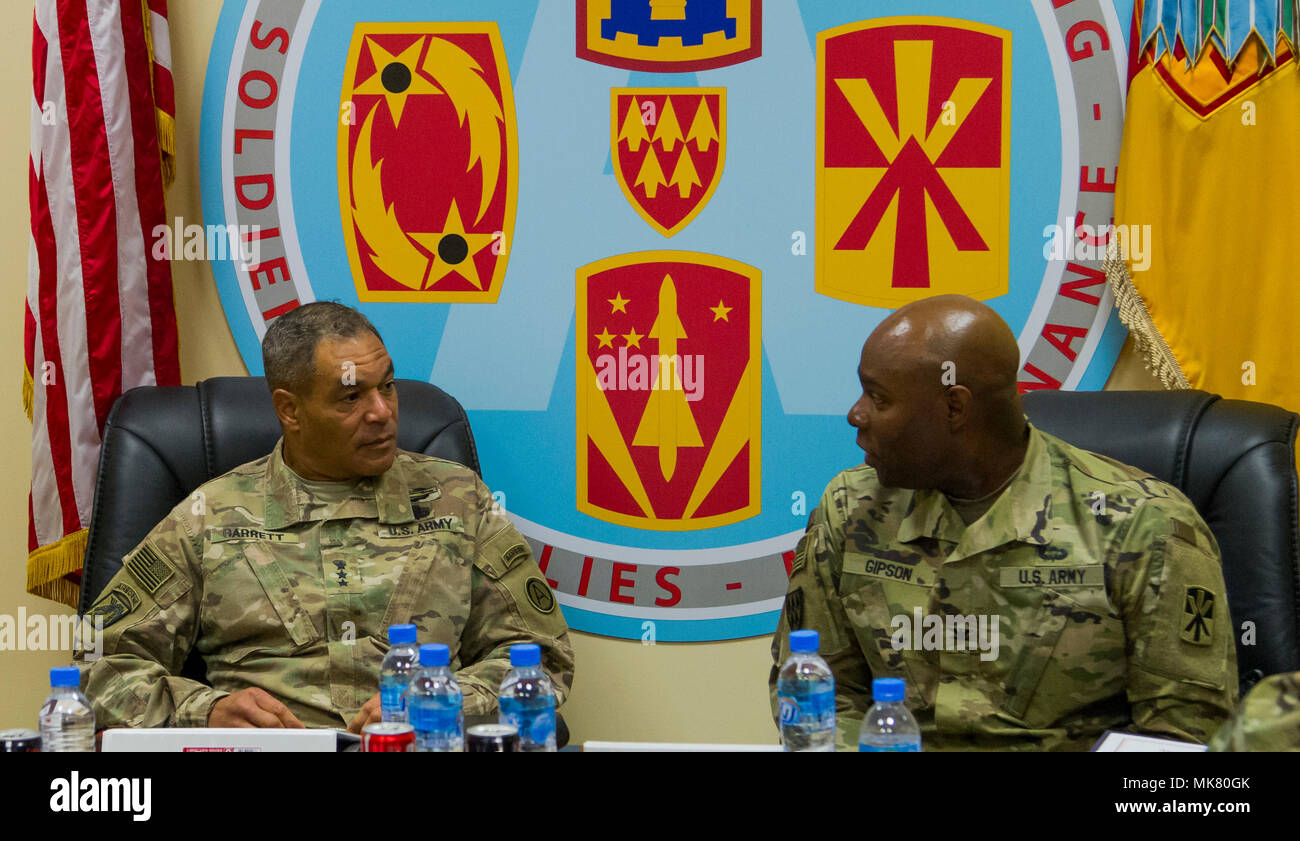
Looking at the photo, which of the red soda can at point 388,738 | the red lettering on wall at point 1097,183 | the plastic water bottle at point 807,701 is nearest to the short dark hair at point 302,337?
the red soda can at point 388,738

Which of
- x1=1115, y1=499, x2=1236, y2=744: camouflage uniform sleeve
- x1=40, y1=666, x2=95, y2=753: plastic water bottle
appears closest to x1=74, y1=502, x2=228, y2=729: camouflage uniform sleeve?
x1=40, y1=666, x2=95, y2=753: plastic water bottle

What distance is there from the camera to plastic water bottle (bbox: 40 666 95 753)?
1.57 m

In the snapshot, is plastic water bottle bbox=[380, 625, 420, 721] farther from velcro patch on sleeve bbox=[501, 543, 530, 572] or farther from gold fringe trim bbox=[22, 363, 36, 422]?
gold fringe trim bbox=[22, 363, 36, 422]

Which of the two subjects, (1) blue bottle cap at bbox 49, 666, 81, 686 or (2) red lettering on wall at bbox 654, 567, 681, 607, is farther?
(2) red lettering on wall at bbox 654, 567, 681, 607

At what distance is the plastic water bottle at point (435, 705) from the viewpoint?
5.03ft

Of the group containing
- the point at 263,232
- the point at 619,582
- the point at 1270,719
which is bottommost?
the point at 619,582

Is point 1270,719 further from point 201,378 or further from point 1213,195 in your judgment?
point 201,378

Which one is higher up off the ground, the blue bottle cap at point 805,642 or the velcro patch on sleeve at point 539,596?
the blue bottle cap at point 805,642

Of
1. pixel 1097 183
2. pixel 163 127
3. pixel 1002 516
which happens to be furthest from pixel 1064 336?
pixel 163 127

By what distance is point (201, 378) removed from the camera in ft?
9.93

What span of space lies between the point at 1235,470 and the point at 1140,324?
2.20 feet

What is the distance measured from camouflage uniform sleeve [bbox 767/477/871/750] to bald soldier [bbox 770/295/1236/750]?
1 cm

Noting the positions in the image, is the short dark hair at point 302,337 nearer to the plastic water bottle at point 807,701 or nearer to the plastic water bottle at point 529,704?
the plastic water bottle at point 529,704

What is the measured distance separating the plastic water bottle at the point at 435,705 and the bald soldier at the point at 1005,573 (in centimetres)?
56
